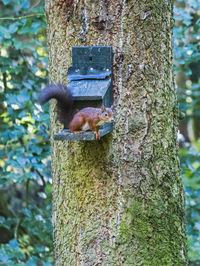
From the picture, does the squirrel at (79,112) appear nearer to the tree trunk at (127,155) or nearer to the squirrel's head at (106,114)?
the squirrel's head at (106,114)

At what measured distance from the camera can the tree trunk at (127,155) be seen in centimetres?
161

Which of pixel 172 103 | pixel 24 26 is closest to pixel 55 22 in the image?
pixel 172 103

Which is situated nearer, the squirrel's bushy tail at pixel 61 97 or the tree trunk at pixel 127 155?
the squirrel's bushy tail at pixel 61 97

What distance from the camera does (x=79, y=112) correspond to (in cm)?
149

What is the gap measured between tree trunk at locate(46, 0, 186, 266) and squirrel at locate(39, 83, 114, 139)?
159mm

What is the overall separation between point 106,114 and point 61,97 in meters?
0.19

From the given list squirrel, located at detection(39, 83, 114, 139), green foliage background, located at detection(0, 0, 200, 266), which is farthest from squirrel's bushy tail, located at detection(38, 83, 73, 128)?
green foliage background, located at detection(0, 0, 200, 266)

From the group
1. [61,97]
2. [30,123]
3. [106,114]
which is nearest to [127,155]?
[106,114]

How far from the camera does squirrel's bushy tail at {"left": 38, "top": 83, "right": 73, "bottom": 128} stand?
1.46m

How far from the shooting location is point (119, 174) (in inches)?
63.4

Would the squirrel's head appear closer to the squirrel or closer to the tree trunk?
the squirrel

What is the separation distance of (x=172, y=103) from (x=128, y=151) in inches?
12.6

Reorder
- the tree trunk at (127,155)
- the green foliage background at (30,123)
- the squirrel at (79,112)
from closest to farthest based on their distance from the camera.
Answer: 1. the squirrel at (79,112)
2. the tree trunk at (127,155)
3. the green foliage background at (30,123)

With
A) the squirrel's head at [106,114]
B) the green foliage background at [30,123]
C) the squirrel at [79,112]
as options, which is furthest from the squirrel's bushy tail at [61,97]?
the green foliage background at [30,123]
